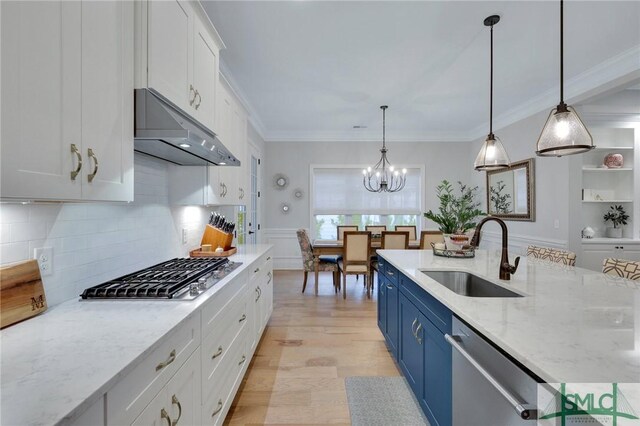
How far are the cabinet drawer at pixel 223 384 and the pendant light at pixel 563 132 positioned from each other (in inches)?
92.7

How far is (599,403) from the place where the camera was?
0.63 meters

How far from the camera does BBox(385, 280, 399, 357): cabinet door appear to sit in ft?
7.63

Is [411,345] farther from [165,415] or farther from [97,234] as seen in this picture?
[97,234]

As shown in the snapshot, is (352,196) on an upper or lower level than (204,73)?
lower

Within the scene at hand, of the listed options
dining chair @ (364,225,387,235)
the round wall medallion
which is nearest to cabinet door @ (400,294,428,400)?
dining chair @ (364,225,387,235)

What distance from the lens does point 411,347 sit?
76.9 inches

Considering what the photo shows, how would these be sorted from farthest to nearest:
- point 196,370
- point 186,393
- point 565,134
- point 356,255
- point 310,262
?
point 310,262
point 356,255
point 565,134
point 196,370
point 186,393

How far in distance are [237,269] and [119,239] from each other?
71 centimetres

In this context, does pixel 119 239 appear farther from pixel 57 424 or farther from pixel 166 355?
pixel 57 424

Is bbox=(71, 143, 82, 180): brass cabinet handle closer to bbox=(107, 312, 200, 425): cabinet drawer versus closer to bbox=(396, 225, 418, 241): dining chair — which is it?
bbox=(107, 312, 200, 425): cabinet drawer

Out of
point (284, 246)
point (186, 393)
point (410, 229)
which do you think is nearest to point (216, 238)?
point (186, 393)

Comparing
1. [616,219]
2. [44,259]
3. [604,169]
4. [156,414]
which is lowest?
[156,414]

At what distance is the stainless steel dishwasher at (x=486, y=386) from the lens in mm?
853

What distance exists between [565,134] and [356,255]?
2.95 meters
